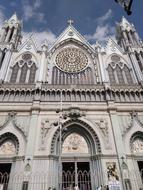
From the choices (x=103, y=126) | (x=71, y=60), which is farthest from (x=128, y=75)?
(x=103, y=126)

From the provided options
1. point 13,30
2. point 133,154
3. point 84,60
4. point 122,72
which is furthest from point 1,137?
point 13,30

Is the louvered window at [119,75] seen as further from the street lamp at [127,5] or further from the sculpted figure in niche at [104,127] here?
the street lamp at [127,5]

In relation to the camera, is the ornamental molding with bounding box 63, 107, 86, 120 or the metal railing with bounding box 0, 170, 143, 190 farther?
the ornamental molding with bounding box 63, 107, 86, 120

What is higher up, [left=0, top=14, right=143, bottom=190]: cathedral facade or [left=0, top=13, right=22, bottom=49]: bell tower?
[left=0, top=13, right=22, bottom=49]: bell tower

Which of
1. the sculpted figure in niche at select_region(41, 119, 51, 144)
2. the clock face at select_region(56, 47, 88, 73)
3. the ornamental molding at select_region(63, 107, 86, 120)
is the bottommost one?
the sculpted figure in niche at select_region(41, 119, 51, 144)

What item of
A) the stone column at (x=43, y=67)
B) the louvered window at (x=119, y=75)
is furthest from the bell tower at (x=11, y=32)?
the louvered window at (x=119, y=75)

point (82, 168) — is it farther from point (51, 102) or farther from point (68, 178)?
point (51, 102)

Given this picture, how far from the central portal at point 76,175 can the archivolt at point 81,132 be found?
181 cm

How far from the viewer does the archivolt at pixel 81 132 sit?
17.1 metres

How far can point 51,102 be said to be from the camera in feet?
64.7

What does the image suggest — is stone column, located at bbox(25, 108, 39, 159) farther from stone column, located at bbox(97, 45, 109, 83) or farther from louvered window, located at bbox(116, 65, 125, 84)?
louvered window, located at bbox(116, 65, 125, 84)

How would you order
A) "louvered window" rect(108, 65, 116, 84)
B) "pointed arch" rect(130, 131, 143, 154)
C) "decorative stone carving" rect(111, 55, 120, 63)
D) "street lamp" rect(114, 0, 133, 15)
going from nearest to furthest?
"street lamp" rect(114, 0, 133, 15) < "pointed arch" rect(130, 131, 143, 154) < "louvered window" rect(108, 65, 116, 84) < "decorative stone carving" rect(111, 55, 120, 63)

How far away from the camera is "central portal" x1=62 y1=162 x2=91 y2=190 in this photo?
52.4ft

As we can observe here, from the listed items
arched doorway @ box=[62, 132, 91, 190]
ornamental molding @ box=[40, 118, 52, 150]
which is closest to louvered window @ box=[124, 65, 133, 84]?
arched doorway @ box=[62, 132, 91, 190]
